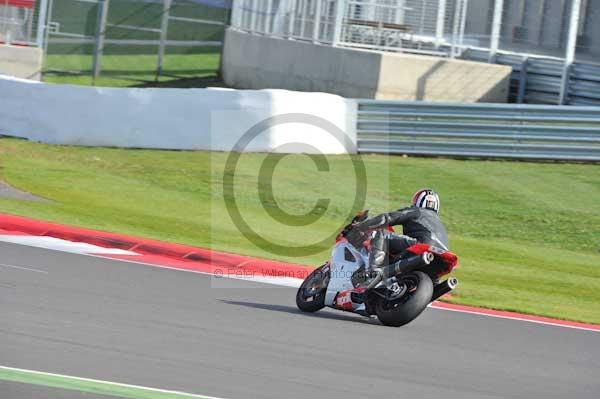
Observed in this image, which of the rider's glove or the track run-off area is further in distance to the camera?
the rider's glove

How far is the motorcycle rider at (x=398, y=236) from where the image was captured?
9992 millimetres

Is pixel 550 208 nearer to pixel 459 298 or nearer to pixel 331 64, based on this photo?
pixel 459 298

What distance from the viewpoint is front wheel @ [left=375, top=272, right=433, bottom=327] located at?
968 centimetres

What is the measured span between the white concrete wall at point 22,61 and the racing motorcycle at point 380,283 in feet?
59.6

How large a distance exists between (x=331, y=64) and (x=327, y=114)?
4.81 m

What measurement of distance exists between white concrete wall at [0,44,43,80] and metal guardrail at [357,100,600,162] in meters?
9.74

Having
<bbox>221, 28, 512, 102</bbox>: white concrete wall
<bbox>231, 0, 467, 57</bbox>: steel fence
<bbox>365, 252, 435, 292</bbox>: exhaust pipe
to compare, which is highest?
<bbox>231, 0, 467, 57</bbox>: steel fence

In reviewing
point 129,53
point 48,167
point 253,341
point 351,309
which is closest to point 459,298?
point 351,309

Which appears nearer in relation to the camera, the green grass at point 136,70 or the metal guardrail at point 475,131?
the metal guardrail at point 475,131

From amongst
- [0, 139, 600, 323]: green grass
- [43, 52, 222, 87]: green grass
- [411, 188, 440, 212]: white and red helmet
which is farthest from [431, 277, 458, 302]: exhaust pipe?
[43, 52, 222, 87]: green grass

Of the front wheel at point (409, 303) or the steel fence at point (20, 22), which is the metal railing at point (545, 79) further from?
the front wheel at point (409, 303)

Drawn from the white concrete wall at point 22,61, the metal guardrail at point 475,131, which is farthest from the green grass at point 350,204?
the white concrete wall at point 22,61

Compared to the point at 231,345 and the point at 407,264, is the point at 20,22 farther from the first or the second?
the point at 231,345

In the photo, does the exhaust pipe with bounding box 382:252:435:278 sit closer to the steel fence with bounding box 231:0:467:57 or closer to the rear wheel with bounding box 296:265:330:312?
the rear wheel with bounding box 296:265:330:312
